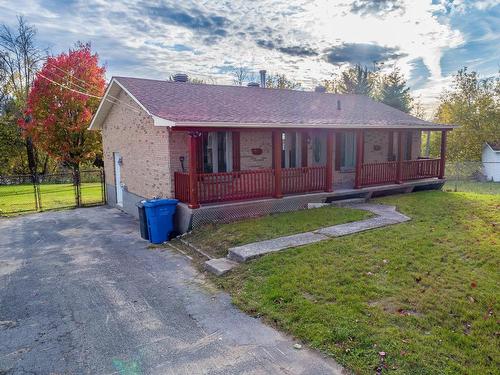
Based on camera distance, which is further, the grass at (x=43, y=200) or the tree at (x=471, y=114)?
the tree at (x=471, y=114)

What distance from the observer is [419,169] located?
15.9 m

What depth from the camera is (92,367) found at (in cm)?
436

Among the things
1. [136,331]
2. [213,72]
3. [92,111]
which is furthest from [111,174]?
[213,72]

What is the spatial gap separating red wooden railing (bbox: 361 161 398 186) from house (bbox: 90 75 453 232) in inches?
1.5

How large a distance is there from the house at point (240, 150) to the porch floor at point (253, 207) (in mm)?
32

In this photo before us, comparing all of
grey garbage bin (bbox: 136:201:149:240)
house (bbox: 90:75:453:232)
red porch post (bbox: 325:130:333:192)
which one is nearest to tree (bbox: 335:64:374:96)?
house (bbox: 90:75:453:232)

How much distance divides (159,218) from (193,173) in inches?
60.6

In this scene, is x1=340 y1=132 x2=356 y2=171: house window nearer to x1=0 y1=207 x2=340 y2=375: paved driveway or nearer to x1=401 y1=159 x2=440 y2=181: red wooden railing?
x1=401 y1=159 x2=440 y2=181: red wooden railing

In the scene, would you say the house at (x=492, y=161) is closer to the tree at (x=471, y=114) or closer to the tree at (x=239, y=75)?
the tree at (x=471, y=114)

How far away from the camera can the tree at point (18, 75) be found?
29469 millimetres

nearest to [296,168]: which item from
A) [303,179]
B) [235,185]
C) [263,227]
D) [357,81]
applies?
[303,179]

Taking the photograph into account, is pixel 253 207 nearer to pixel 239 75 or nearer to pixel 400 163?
pixel 400 163

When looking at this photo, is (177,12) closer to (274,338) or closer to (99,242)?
(99,242)

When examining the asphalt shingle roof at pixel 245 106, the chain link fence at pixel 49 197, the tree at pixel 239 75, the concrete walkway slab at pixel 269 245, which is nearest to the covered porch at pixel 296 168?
the asphalt shingle roof at pixel 245 106
